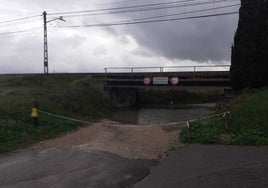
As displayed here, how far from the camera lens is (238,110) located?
72.5 feet

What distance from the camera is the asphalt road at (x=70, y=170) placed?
14.0 m

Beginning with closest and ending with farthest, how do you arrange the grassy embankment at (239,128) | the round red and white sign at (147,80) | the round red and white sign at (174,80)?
the grassy embankment at (239,128), the round red and white sign at (174,80), the round red and white sign at (147,80)

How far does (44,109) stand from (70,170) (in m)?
16.4

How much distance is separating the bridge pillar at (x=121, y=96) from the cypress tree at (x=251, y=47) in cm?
2561

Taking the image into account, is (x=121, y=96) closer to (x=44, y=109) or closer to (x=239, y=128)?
(x=44, y=109)

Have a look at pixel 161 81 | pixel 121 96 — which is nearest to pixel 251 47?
pixel 161 81

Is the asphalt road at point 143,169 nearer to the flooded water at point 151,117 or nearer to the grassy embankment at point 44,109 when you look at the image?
the grassy embankment at point 44,109

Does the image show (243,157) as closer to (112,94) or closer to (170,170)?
(170,170)

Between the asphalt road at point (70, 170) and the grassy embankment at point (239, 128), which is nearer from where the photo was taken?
the asphalt road at point (70, 170)

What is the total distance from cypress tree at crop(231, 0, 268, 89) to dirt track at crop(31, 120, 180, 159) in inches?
252

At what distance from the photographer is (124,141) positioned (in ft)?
70.2

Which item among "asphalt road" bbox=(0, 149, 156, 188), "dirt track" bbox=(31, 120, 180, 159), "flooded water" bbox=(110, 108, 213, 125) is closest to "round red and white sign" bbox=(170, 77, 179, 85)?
"flooded water" bbox=(110, 108, 213, 125)

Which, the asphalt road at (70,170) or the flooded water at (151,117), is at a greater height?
the asphalt road at (70,170)

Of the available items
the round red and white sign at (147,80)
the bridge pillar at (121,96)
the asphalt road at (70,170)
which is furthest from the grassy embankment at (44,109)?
the round red and white sign at (147,80)
